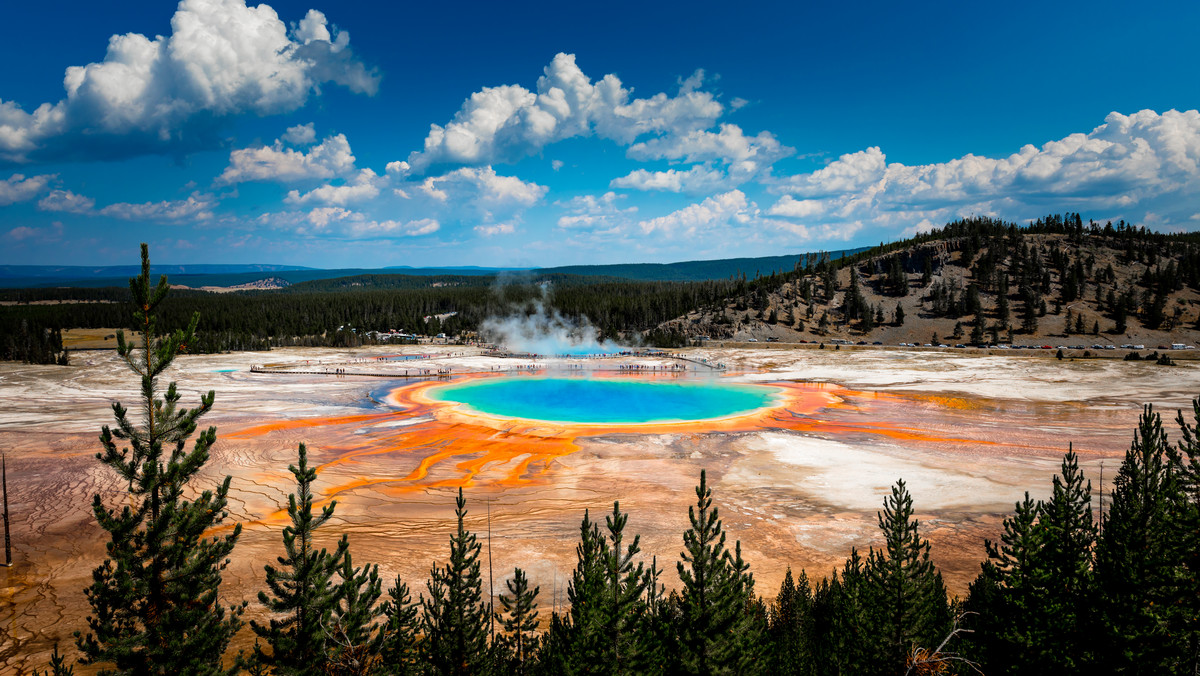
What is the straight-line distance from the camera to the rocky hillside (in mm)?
90750

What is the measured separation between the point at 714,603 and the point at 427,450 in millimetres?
23885

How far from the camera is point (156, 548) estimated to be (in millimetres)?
7617

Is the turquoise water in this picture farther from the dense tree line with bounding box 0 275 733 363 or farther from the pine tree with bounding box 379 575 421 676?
the dense tree line with bounding box 0 275 733 363

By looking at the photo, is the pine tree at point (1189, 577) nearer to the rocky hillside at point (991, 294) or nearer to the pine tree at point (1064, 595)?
the pine tree at point (1064, 595)

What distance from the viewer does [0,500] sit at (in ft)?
74.8

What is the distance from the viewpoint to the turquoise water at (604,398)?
134 ft

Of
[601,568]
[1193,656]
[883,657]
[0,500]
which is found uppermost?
[601,568]

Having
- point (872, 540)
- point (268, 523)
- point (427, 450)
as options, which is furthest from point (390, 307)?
point (872, 540)

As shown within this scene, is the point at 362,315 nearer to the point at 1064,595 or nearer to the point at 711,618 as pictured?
the point at 711,618

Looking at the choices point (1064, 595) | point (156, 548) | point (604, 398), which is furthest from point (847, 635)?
point (604, 398)

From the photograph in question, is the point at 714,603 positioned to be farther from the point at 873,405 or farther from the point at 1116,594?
the point at 873,405

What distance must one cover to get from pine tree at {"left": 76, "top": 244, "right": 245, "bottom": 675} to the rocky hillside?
99.8m

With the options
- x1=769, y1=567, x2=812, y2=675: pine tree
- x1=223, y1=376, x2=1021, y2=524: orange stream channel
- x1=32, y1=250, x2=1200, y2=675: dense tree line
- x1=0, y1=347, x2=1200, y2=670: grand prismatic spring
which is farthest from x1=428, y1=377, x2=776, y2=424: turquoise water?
x1=32, y1=250, x2=1200, y2=675: dense tree line

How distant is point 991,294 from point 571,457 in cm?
11091
